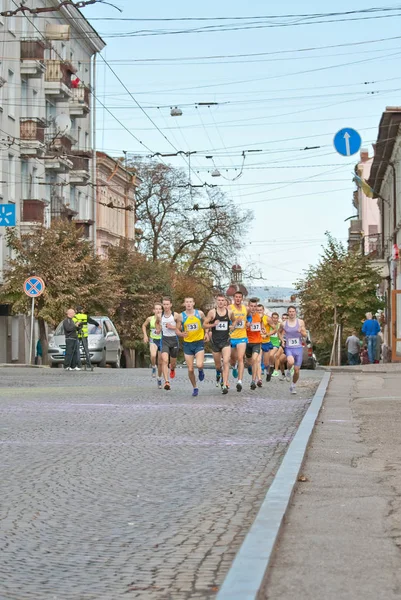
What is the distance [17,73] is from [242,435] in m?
49.8

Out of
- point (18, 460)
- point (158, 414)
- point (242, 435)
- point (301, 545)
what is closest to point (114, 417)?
point (158, 414)

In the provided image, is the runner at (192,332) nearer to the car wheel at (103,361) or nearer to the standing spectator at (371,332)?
the car wheel at (103,361)

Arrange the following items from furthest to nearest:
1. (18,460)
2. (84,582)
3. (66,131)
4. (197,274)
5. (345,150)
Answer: (197,274) → (66,131) → (345,150) → (18,460) → (84,582)

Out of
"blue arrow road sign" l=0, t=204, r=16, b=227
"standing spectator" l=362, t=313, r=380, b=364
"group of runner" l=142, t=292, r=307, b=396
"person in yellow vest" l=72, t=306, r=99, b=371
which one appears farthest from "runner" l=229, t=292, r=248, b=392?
"standing spectator" l=362, t=313, r=380, b=364

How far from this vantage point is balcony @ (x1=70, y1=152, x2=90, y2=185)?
7112 cm

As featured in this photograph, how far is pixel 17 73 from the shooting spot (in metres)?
61.4

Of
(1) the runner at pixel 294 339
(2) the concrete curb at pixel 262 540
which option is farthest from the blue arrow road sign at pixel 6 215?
(2) the concrete curb at pixel 262 540

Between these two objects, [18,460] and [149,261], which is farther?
[149,261]

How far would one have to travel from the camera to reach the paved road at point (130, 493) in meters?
6.23

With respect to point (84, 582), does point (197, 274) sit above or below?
above

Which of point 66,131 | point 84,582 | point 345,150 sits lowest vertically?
point 84,582

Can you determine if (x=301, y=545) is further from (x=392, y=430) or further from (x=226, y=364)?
(x=226, y=364)

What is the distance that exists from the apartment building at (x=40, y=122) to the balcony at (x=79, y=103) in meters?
0.05

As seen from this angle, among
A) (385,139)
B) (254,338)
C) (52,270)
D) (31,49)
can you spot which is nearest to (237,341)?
(254,338)
